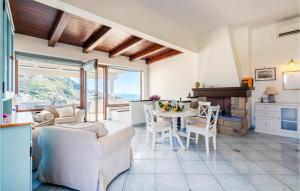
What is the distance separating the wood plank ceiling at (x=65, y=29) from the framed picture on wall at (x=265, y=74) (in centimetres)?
278

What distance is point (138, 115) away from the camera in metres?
5.60

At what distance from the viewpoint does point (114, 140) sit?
199 cm

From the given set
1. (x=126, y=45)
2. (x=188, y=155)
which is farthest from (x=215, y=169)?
(x=126, y=45)

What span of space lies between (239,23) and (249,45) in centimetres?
75

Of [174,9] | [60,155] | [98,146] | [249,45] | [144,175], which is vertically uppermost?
[174,9]

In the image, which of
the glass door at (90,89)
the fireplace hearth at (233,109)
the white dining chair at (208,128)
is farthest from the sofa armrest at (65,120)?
the fireplace hearth at (233,109)

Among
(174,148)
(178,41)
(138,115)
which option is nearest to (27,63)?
(138,115)

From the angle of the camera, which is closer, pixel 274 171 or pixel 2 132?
pixel 2 132

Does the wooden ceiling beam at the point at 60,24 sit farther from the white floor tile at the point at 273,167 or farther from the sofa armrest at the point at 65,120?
the white floor tile at the point at 273,167

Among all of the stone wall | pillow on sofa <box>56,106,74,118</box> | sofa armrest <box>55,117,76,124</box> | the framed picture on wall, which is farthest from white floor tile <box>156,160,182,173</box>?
the framed picture on wall

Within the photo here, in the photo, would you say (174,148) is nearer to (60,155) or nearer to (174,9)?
(60,155)

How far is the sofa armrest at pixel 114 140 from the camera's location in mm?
1814

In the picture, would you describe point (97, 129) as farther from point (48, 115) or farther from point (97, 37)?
point (97, 37)

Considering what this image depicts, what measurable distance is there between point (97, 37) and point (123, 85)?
9.25ft
